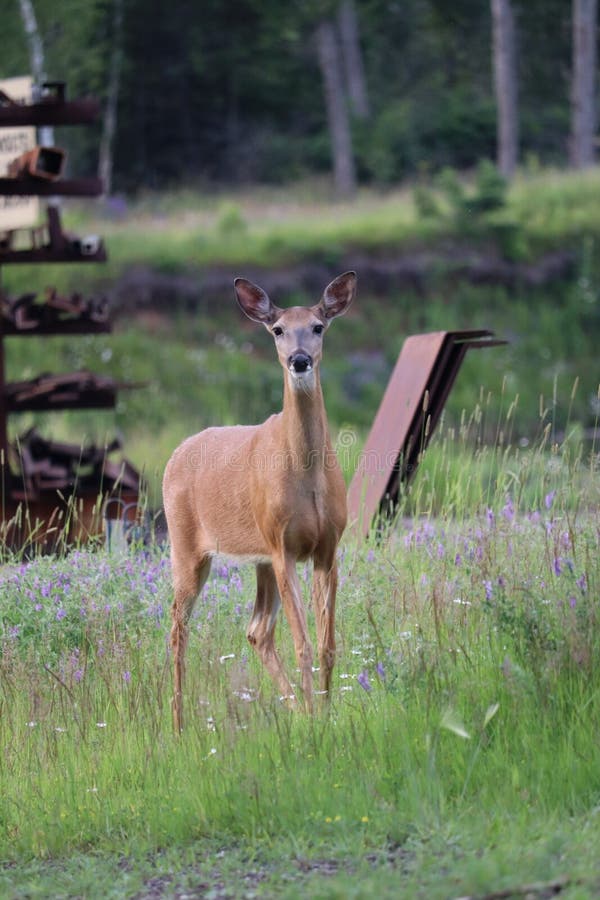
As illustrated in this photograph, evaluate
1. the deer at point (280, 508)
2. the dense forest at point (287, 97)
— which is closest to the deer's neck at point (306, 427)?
the deer at point (280, 508)

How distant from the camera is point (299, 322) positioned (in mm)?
6617

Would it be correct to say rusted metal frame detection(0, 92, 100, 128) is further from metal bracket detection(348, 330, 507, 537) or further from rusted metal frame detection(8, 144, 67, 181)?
metal bracket detection(348, 330, 507, 537)

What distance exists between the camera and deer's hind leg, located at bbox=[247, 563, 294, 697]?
23.3ft

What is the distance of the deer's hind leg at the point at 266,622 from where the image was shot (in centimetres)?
709

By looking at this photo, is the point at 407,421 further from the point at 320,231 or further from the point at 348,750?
the point at 320,231

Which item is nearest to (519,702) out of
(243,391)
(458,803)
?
(458,803)

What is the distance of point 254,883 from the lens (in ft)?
A: 15.3

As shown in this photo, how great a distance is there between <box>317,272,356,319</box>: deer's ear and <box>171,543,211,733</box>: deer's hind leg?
1388 mm

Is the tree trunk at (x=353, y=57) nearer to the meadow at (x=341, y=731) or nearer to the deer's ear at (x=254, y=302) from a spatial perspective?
the meadow at (x=341, y=731)

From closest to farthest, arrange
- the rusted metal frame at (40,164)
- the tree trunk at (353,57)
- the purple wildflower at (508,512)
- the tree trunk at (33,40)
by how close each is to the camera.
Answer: the purple wildflower at (508,512) → the rusted metal frame at (40,164) → the tree trunk at (33,40) → the tree trunk at (353,57)

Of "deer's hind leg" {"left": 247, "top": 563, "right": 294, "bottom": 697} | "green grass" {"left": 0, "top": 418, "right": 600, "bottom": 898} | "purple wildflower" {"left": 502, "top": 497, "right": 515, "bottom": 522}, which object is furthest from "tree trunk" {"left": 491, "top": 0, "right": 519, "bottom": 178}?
"deer's hind leg" {"left": 247, "top": 563, "right": 294, "bottom": 697}

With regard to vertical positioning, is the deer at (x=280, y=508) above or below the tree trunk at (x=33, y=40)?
below

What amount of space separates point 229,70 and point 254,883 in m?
36.8

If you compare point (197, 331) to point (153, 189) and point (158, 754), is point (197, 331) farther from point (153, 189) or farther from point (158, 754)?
point (158, 754)
